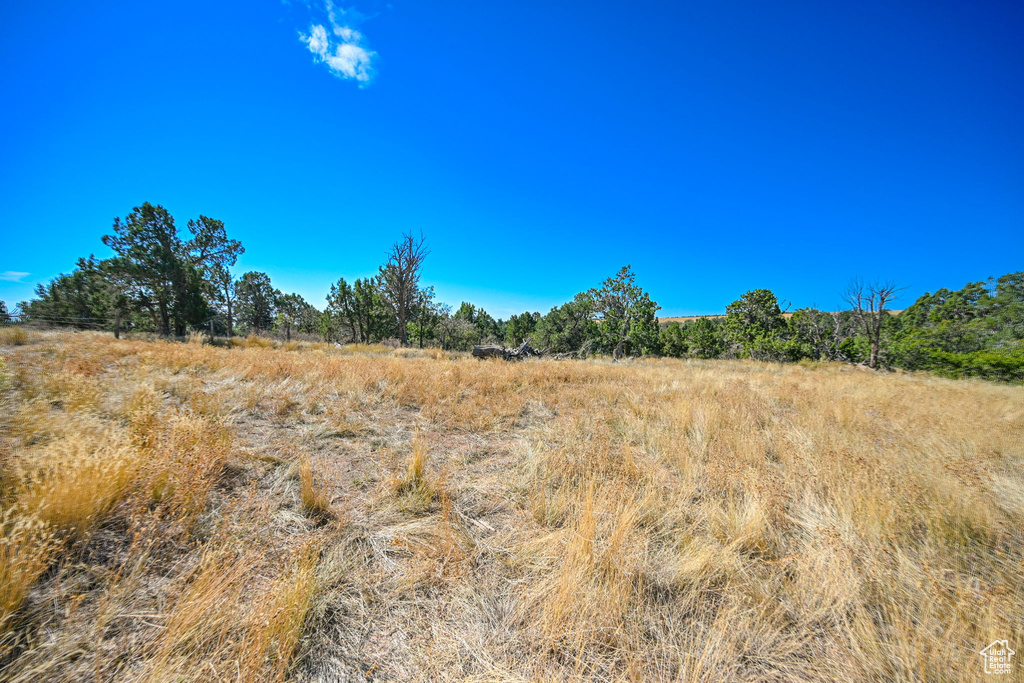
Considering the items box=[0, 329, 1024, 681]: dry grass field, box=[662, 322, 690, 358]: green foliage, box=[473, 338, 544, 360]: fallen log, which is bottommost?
box=[0, 329, 1024, 681]: dry grass field

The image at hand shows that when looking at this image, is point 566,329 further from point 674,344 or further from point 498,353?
point 498,353

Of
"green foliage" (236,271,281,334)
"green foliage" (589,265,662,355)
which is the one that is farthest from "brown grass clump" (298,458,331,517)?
"green foliage" (236,271,281,334)

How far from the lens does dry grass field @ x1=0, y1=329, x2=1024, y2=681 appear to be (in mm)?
1552

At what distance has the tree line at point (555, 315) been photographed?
16203 mm

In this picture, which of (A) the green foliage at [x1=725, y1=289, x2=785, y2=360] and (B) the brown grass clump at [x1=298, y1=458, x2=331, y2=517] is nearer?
(B) the brown grass clump at [x1=298, y1=458, x2=331, y2=517]

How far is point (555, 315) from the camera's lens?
3669 centimetres

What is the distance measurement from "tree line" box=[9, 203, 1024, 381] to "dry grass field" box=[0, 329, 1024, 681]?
1443 centimetres

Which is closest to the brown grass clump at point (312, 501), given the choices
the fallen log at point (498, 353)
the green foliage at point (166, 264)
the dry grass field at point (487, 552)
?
the dry grass field at point (487, 552)

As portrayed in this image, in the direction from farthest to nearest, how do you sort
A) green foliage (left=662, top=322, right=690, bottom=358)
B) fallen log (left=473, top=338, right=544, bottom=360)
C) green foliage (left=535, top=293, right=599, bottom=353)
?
green foliage (left=662, top=322, right=690, bottom=358)
green foliage (left=535, top=293, right=599, bottom=353)
fallen log (left=473, top=338, right=544, bottom=360)

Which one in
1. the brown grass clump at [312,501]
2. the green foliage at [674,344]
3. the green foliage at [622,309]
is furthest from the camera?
the green foliage at [674,344]

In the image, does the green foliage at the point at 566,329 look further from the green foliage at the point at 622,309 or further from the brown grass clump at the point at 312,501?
the brown grass clump at the point at 312,501

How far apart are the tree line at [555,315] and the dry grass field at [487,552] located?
14433mm

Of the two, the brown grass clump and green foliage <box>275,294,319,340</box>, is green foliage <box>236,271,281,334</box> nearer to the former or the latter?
green foliage <box>275,294,319,340</box>

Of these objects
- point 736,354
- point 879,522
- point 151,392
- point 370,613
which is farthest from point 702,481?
point 736,354
